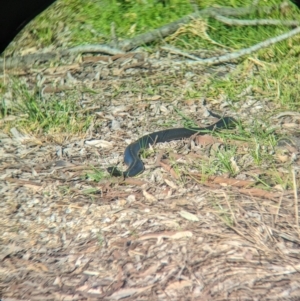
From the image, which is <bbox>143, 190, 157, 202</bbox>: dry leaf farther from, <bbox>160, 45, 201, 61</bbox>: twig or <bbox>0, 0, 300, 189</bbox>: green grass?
<bbox>160, 45, 201, 61</bbox>: twig

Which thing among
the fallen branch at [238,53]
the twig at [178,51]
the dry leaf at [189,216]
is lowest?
the fallen branch at [238,53]

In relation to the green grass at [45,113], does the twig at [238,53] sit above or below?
below

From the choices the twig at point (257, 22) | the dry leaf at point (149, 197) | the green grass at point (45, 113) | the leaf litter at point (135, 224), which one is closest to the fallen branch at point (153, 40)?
the twig at point (257, 22)

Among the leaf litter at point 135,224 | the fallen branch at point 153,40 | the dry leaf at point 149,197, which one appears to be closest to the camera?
the leaf litter at point 135,224

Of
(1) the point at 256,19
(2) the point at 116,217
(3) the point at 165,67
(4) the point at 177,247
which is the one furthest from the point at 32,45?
(4) the point at 177,247

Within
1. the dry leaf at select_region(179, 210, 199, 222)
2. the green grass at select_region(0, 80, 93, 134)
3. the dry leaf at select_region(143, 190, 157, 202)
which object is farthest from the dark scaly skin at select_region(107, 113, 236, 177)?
the dry leaf at select_region(179, 210, 199, 222)

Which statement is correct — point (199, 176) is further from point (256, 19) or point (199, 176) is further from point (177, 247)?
point (256, 19)

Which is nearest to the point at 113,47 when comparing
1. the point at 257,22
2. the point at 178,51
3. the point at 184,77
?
the point at 178,51

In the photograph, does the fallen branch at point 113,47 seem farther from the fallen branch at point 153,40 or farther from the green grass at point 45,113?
the green grass at point 45,113
